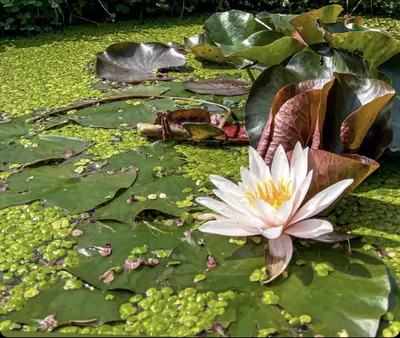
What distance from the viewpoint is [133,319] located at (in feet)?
3.39

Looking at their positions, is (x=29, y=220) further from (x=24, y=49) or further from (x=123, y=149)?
(x=24, y=49)

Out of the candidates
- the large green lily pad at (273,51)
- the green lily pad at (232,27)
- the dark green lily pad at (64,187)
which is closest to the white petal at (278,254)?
the dark green lily pad at (64,187)

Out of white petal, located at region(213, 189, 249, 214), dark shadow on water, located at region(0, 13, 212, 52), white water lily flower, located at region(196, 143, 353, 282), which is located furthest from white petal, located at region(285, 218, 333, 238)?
dark shadow on water, located at region(0, 13, 212, 52)

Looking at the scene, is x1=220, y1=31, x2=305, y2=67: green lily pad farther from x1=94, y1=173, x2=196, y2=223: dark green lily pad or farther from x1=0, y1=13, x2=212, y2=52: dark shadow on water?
x1=0, y1=13, x2=212, y2=52: dark shadow on water

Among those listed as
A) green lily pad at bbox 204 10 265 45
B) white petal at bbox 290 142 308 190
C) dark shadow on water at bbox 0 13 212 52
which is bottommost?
dark shadow on water at bbox 0 13 212 52

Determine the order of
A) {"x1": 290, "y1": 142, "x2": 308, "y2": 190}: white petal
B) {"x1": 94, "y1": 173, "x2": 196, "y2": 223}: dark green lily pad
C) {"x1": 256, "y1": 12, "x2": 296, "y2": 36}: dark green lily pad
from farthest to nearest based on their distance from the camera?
{"x1": 256, "y1": 12, "x2": 296, "y2": 36}: dark green lily pad
{"x1": 94, "y1": 173, "x2": 196, "y2": 223}: dark green lily pad
{"x1": 290, "y1": 142, "x2": 308, "y2": 190}: white petal

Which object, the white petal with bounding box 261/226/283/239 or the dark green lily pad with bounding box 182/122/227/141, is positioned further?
the dark green lily pad with bounding box 182/122/227/141

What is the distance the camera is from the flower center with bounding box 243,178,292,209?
117cm

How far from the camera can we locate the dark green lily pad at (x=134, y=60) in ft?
7.82

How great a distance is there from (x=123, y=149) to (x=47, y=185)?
0.30 m

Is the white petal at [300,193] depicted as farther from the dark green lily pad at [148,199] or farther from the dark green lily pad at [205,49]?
the dark green lily pad at [205,49]

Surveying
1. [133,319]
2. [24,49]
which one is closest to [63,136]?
[133,319]

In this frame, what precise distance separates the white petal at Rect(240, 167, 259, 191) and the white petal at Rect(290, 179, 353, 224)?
4.7 inches

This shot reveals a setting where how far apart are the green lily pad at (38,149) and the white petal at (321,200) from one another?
0.83 m
